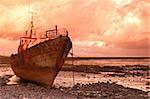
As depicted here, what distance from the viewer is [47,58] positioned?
3562 cm

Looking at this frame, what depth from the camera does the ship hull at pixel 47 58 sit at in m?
35.3

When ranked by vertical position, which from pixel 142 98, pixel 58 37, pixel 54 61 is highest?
pixel 58 37

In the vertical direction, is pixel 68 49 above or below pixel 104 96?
above

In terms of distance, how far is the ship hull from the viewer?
35344 millimetres

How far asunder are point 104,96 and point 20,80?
16741mm

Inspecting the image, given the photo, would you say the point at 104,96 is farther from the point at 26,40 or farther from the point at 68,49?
the point at 26,40

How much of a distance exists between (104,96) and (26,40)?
Result: 16.1 metres

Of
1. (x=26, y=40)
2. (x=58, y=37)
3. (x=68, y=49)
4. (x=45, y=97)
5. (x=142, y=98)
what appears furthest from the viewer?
(x=26, y=40)

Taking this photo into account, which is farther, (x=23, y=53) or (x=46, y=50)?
(x=23, y=53)

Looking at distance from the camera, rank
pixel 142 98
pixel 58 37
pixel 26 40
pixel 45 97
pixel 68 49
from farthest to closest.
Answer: pixel 26 40 → pixel 68 49 → pixel 58 37 → pixel 142 98 → pixel 45 97

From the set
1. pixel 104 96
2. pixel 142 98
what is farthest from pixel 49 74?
pixel 142 98

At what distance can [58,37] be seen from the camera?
35188 mm

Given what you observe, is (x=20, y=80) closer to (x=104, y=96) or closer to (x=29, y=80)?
(x=29, y=80)

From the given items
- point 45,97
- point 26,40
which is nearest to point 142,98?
point 45,97
